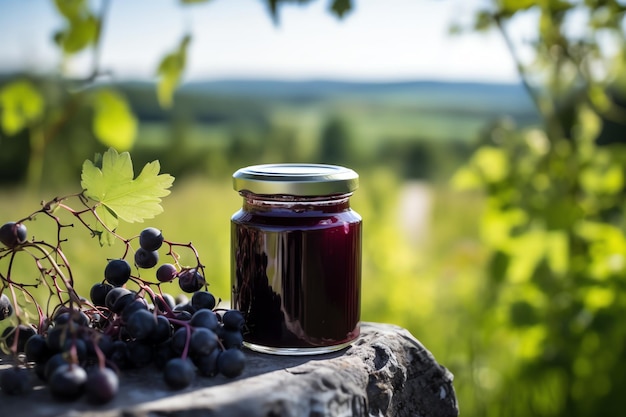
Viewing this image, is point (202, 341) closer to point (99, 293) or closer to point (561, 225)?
point (99, 293)

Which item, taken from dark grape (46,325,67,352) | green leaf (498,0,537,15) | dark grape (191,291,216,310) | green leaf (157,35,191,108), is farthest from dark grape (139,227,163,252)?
green leaf (498,0,537,15)

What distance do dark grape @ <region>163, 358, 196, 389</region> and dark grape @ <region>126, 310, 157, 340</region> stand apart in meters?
0.06

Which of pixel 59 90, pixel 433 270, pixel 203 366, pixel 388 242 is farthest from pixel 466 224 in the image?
pixel 203 366

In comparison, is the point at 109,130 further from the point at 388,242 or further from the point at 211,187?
the point at 211,187

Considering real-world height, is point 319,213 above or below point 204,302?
above

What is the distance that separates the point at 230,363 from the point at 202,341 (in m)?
0.05

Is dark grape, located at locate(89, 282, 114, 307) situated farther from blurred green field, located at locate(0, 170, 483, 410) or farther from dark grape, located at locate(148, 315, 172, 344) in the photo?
blurred green field, located at locate(0, 170, 483, 410)

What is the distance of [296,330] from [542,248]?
1.28 metres

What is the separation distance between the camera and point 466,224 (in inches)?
171

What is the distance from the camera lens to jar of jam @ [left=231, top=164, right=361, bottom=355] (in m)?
1.10

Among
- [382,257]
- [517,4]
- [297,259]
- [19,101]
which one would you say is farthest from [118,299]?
[382,257]

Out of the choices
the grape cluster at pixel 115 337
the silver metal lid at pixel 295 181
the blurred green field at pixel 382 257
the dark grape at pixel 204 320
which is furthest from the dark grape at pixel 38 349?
the blurred green field at pixel 382 257

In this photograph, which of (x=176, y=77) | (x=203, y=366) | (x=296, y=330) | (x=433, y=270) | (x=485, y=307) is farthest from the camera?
(x=433, y=270)

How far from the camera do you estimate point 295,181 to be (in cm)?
110
